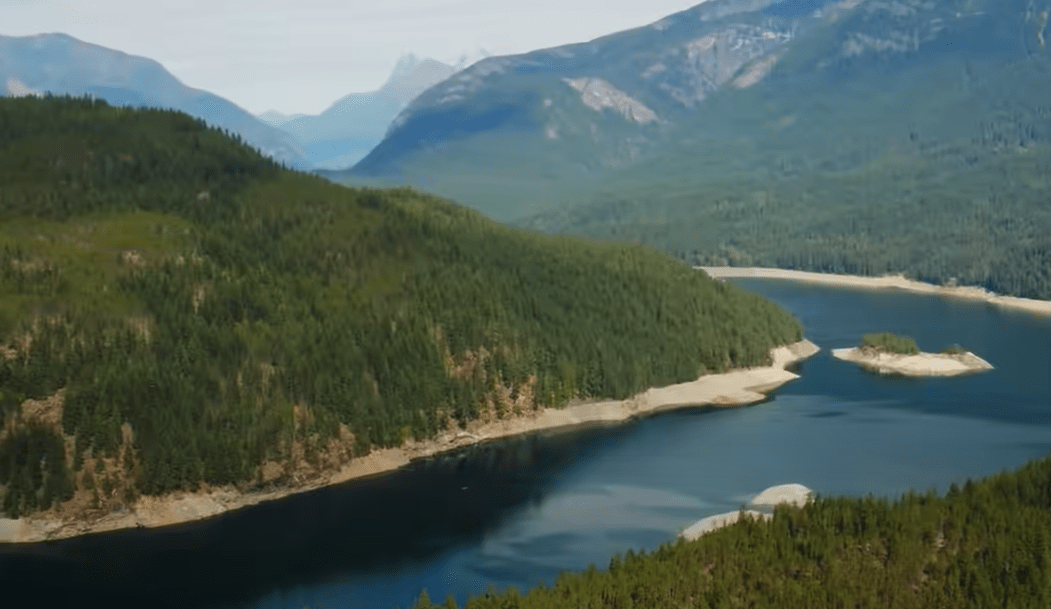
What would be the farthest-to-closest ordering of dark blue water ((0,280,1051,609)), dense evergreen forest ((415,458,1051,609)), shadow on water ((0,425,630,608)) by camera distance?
shadow on water ((0,425,630,608)) < dark blue water ((0,280,1051,609)) < dense evergreen forest ((415,458,1051,609))

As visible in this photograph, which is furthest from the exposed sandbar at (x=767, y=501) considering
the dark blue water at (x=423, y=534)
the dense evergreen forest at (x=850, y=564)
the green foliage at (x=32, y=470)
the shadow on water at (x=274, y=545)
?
the green foliage at (x=32, y=470)

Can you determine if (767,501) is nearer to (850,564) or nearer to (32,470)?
(850,564)

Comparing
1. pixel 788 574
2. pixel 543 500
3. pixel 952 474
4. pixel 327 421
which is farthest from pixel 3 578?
pixel 952 474

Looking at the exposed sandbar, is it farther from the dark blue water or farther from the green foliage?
the green foliage

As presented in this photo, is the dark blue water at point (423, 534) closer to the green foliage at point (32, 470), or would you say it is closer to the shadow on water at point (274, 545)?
the shadow on water at point (274, 545)

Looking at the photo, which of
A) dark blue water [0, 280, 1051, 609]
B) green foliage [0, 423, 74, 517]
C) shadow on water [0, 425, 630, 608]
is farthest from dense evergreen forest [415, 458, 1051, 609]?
green foliage [0, 423, 74, 517]
